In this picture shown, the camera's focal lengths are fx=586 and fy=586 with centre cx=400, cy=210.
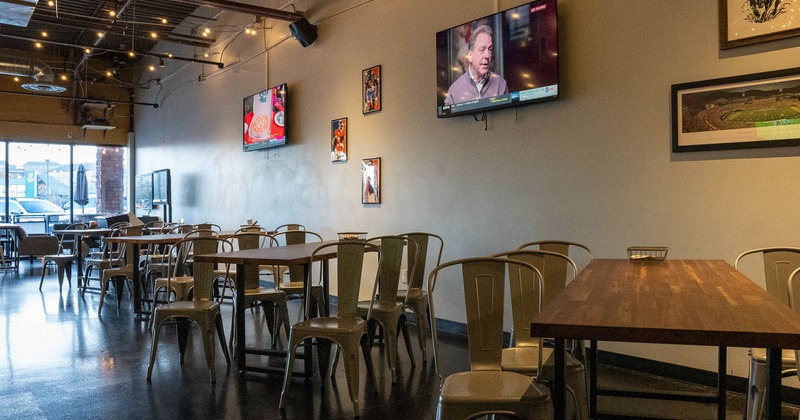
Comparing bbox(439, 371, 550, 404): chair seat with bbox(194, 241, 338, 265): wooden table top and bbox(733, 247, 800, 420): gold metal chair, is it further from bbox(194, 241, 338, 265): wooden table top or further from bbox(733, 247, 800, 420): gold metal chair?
bbox(194, 241, 338, 265): wooden table top

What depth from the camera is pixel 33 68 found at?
941 centimetres

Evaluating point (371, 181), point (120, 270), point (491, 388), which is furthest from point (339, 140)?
point (491, 388)

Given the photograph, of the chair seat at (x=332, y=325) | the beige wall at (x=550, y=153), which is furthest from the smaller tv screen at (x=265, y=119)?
the chair seat at (x=332, y=325)

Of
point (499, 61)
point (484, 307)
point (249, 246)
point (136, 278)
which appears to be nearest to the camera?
point (484, 307)

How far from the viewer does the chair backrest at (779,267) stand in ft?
9.40

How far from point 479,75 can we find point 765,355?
310cm

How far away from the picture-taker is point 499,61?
472 centimetres

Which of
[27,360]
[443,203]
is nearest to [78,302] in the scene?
[27,360]

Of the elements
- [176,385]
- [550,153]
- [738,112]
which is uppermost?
[738,112]

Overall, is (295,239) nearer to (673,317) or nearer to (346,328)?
(346,328)

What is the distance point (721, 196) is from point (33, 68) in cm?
1002

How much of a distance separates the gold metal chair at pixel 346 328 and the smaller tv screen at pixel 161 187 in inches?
344

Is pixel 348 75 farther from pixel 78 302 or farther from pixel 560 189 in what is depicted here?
pixel 78 302

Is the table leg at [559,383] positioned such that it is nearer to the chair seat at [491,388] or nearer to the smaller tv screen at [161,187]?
the chair seat at [491,388]
